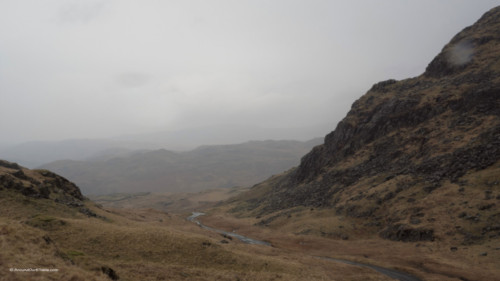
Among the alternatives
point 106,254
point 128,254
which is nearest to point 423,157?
point 128,254

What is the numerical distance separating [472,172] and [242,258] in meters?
54.1

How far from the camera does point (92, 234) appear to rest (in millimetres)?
35062

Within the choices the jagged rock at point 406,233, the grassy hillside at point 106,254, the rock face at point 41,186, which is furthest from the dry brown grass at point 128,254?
the jagged rock at point 406,233

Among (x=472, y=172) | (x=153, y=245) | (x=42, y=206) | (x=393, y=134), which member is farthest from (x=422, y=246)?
(x=42, y=206)

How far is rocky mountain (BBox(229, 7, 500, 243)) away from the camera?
53.8m

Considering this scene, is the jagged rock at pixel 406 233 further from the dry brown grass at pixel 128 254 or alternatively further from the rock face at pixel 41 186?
the rock face at pixel 41 186

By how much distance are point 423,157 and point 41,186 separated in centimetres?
8607

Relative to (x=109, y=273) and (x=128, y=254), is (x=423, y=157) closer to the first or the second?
(x=128, y=254)

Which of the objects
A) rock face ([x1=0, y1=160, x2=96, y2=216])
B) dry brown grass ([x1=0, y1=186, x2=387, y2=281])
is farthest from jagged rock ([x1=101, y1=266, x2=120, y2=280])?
rock face ([x1=0, y1=160, x2=96, y2=216])

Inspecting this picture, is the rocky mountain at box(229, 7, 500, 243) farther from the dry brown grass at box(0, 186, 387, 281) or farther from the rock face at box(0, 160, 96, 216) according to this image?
the rock face at box(0, 160, 96, 216)

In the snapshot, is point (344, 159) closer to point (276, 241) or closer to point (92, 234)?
point (276, 241)

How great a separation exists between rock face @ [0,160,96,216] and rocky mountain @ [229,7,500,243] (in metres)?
55.3

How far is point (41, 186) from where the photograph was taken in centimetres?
5009

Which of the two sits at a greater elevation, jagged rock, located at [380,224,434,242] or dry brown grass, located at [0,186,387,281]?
dry brown grass, located at [0,186,387,281]
